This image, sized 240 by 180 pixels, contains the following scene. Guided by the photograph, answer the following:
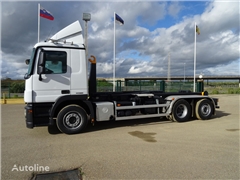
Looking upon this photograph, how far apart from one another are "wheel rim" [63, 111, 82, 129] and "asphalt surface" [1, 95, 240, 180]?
1.19ft

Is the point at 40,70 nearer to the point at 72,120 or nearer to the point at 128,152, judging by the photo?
the point at 72,120

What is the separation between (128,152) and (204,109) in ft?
18.6

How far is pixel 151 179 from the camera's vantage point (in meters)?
3.65

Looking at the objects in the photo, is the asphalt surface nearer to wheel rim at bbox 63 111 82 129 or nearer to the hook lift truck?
wheel rim at bbox 63 111 82 129

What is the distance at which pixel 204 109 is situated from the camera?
9297mm

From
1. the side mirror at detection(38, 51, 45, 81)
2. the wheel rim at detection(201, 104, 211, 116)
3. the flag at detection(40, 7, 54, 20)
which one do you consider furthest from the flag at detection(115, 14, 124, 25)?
the side mirror at detection(38, 51, 45, 81)

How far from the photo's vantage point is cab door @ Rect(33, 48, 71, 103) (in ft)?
20.6

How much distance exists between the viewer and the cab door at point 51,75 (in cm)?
628

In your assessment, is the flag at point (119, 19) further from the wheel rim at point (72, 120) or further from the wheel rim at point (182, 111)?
the wheel rim at point (72, 120)

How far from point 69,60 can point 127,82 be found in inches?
521

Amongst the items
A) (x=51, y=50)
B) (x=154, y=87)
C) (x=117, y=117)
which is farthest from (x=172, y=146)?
(x=154, y=87)

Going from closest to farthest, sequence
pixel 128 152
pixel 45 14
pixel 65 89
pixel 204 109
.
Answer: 1. pixel 128 152
2. pixel 65 89
3. pixel 204 109
4. pixel 45 14

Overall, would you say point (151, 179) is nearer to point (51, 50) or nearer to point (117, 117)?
point (117, 117)

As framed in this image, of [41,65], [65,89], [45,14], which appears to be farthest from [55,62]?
[45,14]
